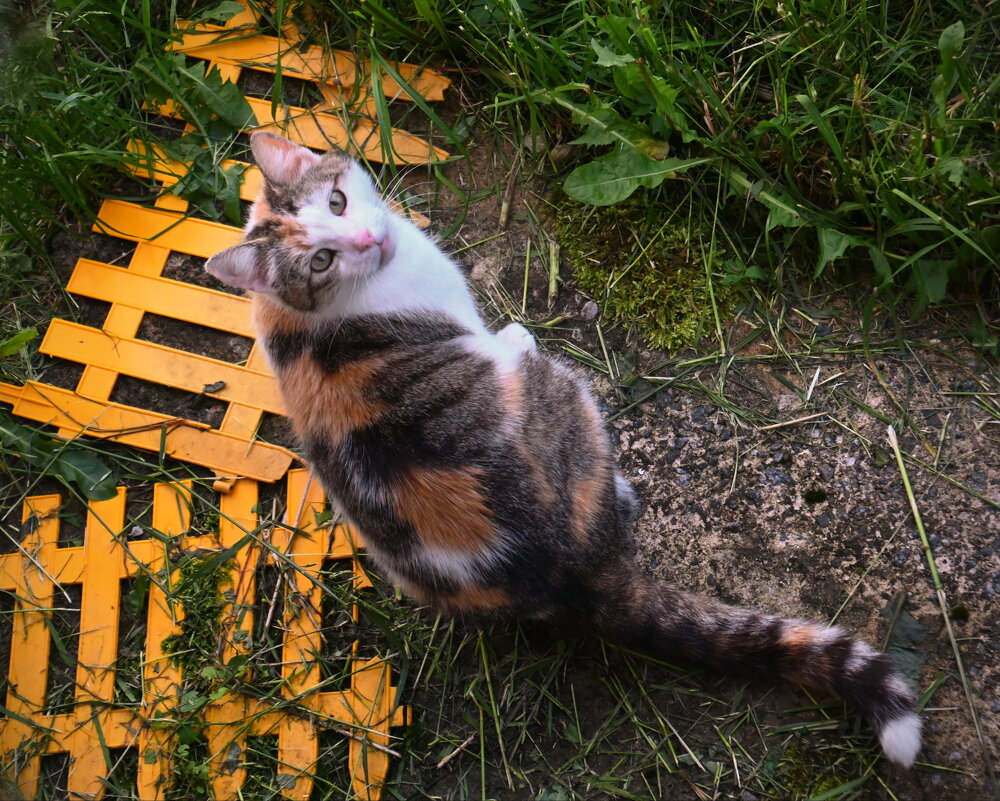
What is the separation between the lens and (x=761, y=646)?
2217 mm

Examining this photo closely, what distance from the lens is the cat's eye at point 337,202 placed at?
2.41m

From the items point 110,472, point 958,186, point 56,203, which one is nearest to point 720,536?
point 958,186

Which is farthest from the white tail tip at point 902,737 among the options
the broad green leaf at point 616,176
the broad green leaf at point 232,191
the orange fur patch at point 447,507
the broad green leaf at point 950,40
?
the broad green leaf at point 232,191

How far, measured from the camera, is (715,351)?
2.81 metres

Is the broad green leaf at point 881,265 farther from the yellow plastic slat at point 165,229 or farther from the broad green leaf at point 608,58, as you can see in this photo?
the yellow plastic slat at point 165,229

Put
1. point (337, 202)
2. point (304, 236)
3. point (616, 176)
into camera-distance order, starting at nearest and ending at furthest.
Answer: point (304, 236)
point (337, 202)
point (616, 176)

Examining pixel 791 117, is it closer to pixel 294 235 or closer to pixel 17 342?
pixel 294 235

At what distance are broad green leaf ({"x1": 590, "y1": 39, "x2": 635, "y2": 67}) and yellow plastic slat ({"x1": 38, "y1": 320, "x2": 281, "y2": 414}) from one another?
1766 millimetres

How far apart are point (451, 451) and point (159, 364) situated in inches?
62.0

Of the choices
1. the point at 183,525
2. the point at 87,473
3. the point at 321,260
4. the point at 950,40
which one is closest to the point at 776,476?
the point at 950,40

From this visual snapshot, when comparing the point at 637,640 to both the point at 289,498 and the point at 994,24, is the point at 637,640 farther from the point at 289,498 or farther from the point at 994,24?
the point at 994,24

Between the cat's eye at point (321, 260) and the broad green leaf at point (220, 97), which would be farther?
the broad green leaf at point (220, 97)

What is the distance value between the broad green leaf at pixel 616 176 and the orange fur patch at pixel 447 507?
128 centimetres

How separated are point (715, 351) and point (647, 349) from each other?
258 mm
